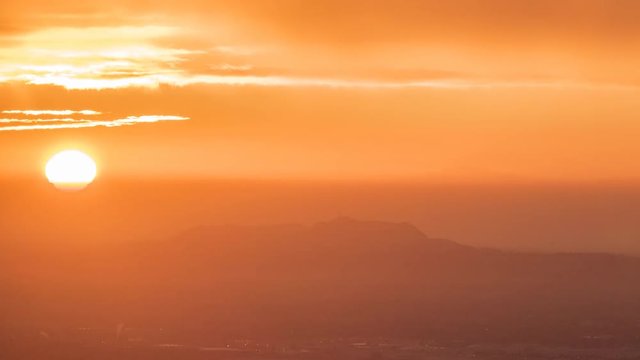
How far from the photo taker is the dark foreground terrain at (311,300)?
11756 cm

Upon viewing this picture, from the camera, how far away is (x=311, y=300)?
15550 centimetres

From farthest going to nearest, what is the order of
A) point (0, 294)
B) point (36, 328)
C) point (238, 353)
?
point (0, 294) → point (36, 328) → point (238, 353)

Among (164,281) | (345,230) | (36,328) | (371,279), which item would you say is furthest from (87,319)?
(345,230)

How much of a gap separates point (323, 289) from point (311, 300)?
331 inches

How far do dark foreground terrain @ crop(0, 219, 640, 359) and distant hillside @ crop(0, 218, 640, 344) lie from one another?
0.26 m

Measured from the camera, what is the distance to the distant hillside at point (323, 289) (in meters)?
134

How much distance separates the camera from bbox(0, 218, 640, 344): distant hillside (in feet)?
438

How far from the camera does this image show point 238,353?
11094 cm

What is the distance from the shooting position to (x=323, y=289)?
6447 inches

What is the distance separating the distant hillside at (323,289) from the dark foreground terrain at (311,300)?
260 mm

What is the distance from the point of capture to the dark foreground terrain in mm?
117562

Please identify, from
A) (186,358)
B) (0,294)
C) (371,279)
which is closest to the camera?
(186,358)

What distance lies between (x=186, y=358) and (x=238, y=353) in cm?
850

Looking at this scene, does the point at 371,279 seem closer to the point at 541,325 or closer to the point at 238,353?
the point at 541,325
